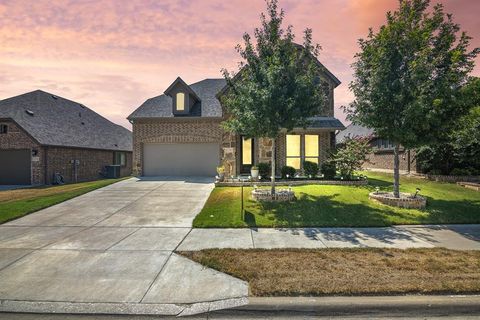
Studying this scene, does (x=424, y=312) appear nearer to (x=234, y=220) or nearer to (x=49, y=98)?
(x=234, y=220)

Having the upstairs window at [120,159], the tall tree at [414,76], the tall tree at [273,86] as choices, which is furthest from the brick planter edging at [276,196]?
the upstairs window at [120,159]

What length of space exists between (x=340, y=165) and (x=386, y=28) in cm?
735

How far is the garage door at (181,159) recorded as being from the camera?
20844 mm

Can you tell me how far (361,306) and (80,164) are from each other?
88.1 feet

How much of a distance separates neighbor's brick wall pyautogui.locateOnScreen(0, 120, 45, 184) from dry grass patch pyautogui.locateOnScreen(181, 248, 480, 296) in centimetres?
2025

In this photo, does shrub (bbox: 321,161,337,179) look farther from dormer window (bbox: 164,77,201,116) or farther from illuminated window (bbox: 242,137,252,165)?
dormer window (bbox: 164,77,201,116)

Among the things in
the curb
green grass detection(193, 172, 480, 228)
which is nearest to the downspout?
green grass detection(193, 172, 480, 228)

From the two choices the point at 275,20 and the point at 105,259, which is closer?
the point at 105,259

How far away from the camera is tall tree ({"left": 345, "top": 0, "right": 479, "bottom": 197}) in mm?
10555

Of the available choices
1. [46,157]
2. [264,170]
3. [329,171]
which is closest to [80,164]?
[46,157]

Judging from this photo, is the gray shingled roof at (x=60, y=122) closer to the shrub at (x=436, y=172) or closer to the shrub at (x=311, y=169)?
the shrub at (x=311, y=169)

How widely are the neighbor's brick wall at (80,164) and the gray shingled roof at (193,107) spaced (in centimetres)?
791

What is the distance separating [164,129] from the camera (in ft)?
67.8

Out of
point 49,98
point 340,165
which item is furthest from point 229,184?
point 49,98
